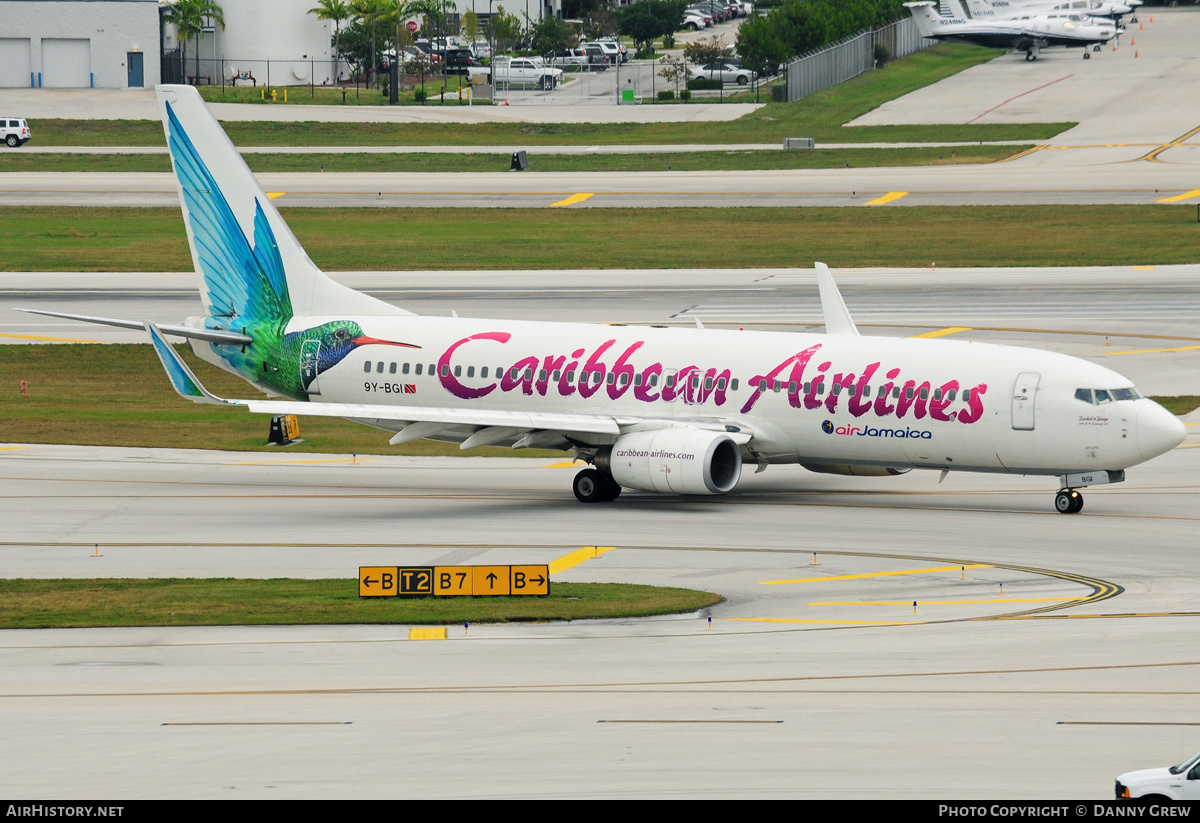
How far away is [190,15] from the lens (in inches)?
6280

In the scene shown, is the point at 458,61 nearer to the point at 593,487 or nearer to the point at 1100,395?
the point at 593,487

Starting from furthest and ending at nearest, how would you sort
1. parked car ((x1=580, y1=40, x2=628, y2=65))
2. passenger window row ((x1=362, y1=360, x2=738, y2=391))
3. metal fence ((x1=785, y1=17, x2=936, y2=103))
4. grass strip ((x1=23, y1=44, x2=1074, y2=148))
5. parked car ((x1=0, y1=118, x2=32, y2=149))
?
parked car ((x1=580, y1=40, x2=628, y2=65)) < metal fence ((x1=785, y1=17, x2=936, y2=103)) < parked car ((x1=0, y1=118, x2=32, y2=149)) < grass strip ((x1=23, y1=44, x2=1074, y2=148)) < passenger window row ((x1=362, y1=360, x2=738, y2=391))

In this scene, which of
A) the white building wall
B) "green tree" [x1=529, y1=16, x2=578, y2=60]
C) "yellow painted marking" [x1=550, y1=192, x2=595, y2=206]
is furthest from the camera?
"green tree" [x1=529, y1=16, x2=578, y2=60]

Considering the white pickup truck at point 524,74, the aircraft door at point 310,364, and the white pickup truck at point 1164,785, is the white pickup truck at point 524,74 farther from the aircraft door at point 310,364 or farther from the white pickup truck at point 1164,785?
the white pickup truck at point 1164,785

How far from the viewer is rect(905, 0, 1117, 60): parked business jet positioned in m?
149

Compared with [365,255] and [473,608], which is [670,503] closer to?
[473,608]

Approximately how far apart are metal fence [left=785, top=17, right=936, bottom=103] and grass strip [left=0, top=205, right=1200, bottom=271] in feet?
151

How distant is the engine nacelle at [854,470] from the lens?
43.7m

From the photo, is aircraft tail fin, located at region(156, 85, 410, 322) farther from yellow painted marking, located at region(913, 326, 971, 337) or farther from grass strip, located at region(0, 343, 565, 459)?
yellow painted marking, located at region(913, 326, 971, 337)

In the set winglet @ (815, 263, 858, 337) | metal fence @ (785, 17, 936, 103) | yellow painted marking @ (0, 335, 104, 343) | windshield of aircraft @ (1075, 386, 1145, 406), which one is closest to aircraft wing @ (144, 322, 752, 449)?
winglet @ (815, 263, 858, 337)

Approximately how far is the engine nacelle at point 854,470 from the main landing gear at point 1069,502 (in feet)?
13.8

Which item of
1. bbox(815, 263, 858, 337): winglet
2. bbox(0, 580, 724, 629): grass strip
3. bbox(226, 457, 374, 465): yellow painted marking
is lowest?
bbox(226, 457, 374, 465): yellow painted marking

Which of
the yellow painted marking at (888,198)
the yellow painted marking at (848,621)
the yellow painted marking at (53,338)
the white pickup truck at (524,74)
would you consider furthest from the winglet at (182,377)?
the white pickup truck at (524,74)

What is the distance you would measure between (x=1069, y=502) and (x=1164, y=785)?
958 inches
